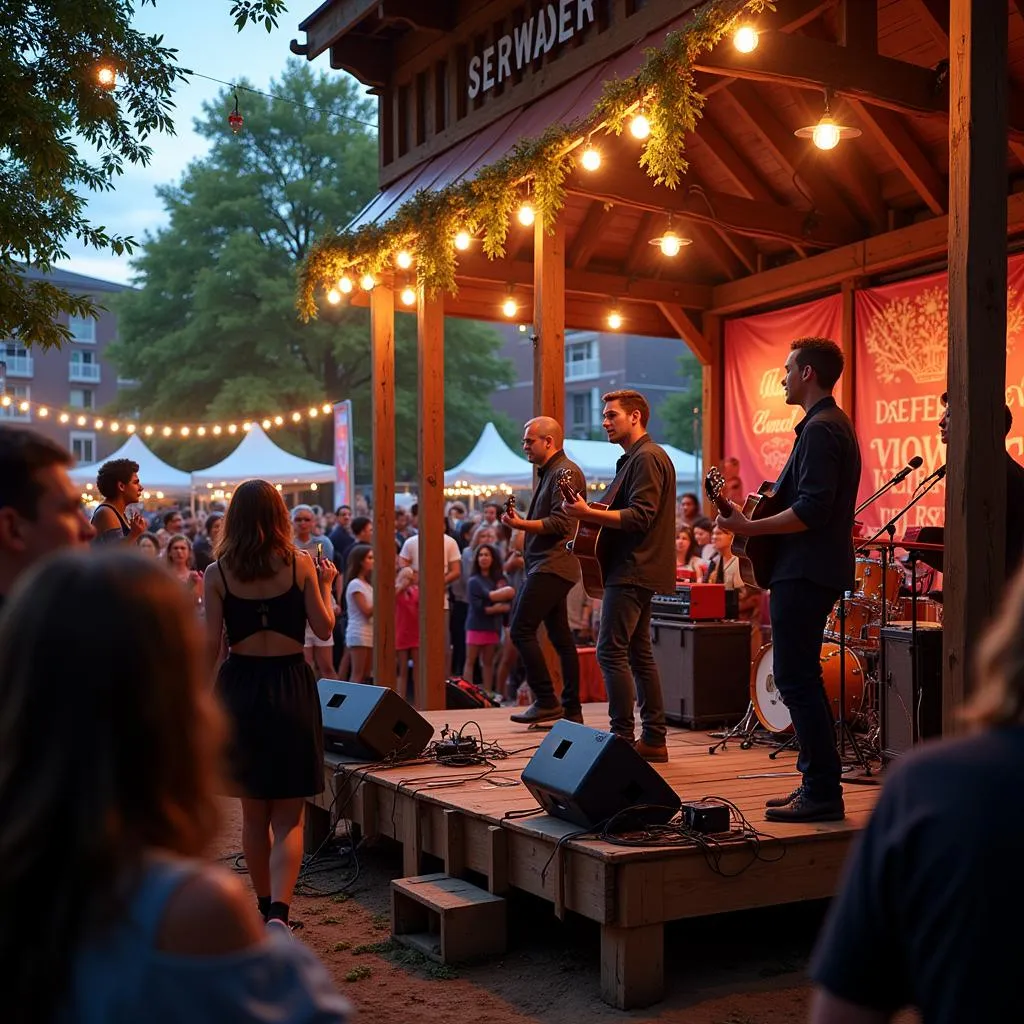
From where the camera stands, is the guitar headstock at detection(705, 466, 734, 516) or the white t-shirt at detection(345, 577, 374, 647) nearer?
the guitar headstock at detection(705, 466, 734, 516)

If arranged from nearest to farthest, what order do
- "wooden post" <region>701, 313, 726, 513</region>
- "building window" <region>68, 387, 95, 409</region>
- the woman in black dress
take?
the woman in black dress < "wooden post" <region>701, 313, 726, 513</region> < "building window" <region>68, 387, 95, 409</region>

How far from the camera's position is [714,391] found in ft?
44.1

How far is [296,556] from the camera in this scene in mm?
4738

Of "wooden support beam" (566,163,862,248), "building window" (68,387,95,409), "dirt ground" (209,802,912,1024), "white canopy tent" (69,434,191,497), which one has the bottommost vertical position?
"dirt ground" (209,802,912,1024)

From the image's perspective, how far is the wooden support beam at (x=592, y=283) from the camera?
36.1 ft

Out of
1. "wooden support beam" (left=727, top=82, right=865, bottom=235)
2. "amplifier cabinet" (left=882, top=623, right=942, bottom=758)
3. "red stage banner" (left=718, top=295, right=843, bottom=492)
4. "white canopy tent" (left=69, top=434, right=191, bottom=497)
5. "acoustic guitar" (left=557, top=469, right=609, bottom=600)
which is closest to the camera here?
"amplifier cabinet" (left=882, top=623, right=942, bottom=758)

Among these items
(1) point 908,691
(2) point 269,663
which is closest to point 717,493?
(1) point 908,691

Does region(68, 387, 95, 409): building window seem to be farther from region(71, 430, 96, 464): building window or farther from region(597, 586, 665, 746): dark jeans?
region(597, 586, 665, 746): dark jeans

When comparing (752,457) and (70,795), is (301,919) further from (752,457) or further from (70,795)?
(752,457)

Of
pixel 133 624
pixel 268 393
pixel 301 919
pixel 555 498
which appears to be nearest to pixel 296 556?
pixel 301 919

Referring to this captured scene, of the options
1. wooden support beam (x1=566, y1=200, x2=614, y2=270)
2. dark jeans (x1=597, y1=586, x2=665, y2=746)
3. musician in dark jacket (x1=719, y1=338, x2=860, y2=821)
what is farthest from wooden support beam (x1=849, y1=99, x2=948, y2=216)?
musician in dark jacket (x1=719, y1=338, x2=860, y2=821)

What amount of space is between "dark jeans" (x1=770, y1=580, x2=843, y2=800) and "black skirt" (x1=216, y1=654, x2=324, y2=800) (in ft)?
6.31

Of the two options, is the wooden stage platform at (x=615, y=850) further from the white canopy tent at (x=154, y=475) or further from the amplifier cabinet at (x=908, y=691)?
the white canopy tent at (x=154, y=475)

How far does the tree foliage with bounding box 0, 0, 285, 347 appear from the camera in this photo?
7684mm
